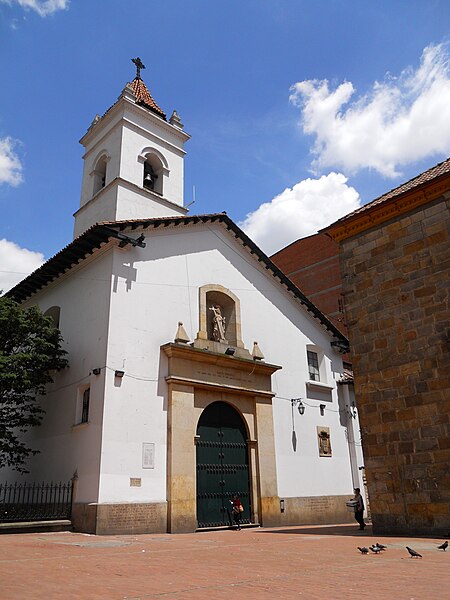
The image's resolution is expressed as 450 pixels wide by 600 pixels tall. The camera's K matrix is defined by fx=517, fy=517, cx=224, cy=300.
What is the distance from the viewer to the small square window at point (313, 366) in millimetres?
21141

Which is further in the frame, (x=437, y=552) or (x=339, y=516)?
(x=339, y=516)

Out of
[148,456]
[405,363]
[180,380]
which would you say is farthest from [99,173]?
[405,363]

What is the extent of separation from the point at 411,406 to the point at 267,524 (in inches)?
294

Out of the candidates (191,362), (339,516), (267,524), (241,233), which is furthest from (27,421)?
(339,516)

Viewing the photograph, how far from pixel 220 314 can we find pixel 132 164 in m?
8.38

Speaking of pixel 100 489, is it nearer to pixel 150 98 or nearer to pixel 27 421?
pixel 27 421

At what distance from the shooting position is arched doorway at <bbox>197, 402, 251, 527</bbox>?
51.2ft

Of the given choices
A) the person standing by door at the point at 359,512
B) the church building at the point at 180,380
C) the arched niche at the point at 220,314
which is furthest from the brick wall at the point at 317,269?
the person standing by door at the point at 359,512

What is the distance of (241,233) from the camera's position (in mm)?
20234

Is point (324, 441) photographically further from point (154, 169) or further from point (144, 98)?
point (144, 98)

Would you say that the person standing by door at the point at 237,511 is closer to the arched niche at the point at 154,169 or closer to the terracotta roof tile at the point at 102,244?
the terracotta roof tile at the point at 102,244

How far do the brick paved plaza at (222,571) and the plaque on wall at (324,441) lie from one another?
9016 millimetres

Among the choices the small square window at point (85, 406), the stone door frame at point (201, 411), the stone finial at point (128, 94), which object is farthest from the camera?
the stone finial at point (128, 94)

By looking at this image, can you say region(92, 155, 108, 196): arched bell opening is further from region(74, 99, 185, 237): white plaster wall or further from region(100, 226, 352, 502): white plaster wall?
region(100, 226, 352, 502): white plaster wall
